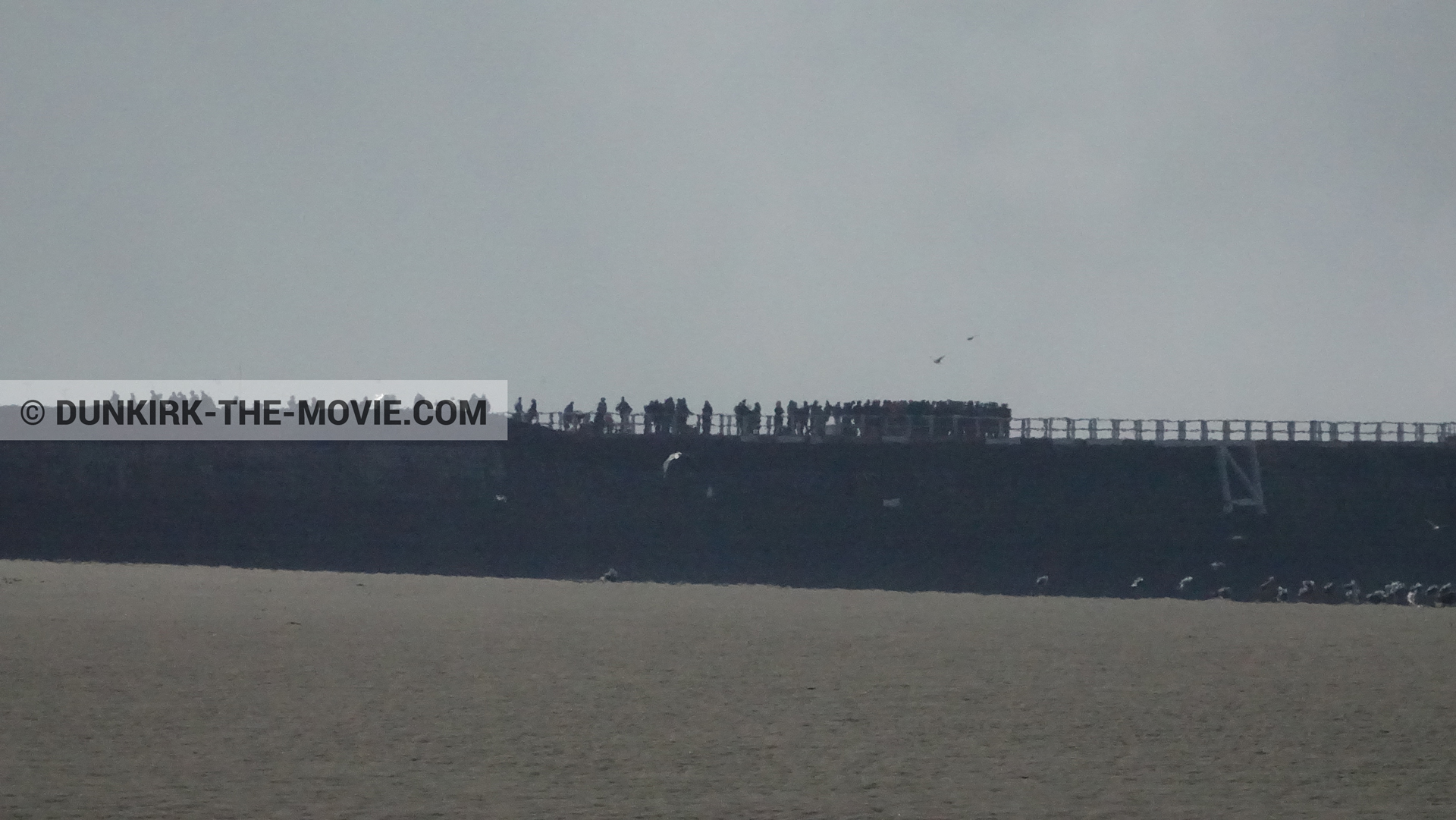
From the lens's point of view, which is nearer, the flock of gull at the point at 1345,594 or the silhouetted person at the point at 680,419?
the flock of gull at the point at 1345,594

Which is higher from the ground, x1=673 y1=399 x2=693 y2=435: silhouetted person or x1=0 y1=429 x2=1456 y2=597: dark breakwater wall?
x1=673 y1=399 x2=693 y2=435: silhouetted person

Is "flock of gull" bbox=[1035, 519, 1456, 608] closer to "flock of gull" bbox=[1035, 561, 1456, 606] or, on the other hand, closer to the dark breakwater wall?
"flock of gull" bbox=[1035, 561, 1456, 606]

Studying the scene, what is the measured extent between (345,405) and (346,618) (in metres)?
19.3

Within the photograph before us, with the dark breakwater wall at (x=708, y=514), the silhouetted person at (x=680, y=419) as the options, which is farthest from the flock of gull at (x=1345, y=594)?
the silhouetted person at (x=680, y=419)

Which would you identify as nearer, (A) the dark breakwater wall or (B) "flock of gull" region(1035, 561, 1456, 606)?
(B) "flock of gull" region(1035, 561, 1456, 606)

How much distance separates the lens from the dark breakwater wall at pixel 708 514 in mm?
35531

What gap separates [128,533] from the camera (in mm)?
36219

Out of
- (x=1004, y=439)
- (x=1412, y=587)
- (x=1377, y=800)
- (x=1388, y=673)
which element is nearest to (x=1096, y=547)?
(x=1004, y=439)

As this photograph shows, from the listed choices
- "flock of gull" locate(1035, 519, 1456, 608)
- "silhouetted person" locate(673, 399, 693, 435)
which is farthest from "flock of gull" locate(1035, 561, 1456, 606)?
"silhouetted person" locate(673, 399, 693, 435)

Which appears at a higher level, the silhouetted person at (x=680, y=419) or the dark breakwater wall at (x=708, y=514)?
the silhouetted person at (x=680, y=419)

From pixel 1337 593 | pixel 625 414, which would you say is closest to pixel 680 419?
pixel 625 414

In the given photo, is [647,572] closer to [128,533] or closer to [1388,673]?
[128,533]

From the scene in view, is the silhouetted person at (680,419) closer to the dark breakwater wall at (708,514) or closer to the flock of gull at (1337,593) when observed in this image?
the dark breakwater wall at (708,514)

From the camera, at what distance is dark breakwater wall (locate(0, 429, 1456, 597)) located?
35.5 m
